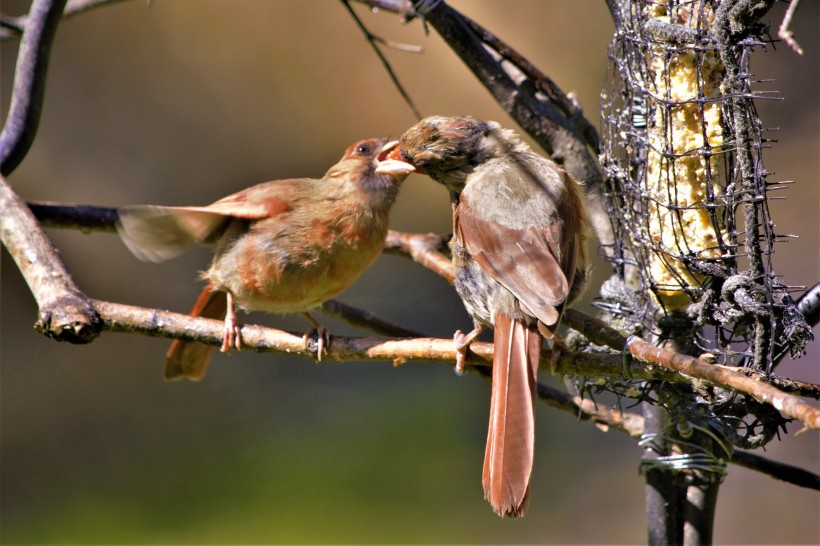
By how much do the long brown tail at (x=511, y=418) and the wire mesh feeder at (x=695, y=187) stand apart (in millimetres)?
388

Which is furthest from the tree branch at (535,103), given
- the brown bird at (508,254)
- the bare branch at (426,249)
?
the bare branch at (426,249)

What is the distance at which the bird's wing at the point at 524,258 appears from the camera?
2646 mm

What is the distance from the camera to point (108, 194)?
742cm

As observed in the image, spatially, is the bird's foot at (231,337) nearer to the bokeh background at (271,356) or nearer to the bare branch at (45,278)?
the bare branch at (45,278)

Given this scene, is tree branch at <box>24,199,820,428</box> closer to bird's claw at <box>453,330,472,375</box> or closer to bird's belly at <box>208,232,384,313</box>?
bird's claw at <box>453,330,472,375</box>

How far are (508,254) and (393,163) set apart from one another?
0.79 m

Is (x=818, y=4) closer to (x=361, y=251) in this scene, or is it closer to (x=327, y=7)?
(x=327, y=7)

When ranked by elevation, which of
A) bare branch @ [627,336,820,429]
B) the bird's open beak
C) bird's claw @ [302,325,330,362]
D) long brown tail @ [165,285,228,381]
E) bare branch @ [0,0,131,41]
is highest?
bare branch @ [0,0,131,41]

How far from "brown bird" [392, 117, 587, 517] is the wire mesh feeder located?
0.21m

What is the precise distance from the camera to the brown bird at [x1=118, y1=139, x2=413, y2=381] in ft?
11.5

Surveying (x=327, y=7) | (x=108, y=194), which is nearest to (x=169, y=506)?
(x=108, y=194)

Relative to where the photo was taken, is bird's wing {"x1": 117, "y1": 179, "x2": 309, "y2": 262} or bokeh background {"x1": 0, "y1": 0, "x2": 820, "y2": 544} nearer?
bird's wing {"x1": 117, "y1": 179, "x2": 309, "y2": 262}

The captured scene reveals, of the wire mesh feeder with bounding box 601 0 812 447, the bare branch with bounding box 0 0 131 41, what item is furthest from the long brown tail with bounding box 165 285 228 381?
the wire mesh feeder with bounding box 601 0 812 447

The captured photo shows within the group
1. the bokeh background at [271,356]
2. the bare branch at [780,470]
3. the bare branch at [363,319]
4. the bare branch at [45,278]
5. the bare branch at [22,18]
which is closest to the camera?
the bare branch at [45,278]
